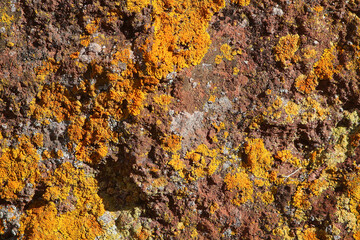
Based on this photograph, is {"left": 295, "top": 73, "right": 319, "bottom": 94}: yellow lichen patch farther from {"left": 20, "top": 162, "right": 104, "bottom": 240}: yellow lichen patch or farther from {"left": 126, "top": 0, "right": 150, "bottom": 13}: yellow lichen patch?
{"left": 20, "top": 162, "right": 104, "bottom": 240}: yellow lichen patch

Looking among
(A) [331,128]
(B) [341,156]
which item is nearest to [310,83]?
(A) [331,128]

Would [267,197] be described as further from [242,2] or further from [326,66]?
[242,2]

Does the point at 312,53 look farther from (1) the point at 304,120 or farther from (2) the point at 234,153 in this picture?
(2) the point at 234,153

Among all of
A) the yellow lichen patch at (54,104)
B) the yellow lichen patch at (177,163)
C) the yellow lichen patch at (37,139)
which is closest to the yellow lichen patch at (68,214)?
the yellow lichen patch at (37,139)

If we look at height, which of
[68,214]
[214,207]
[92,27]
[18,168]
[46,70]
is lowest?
[68,214]

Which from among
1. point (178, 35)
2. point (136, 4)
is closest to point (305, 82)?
point (178, 35)

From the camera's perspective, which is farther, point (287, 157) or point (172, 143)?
point (287, 157)
